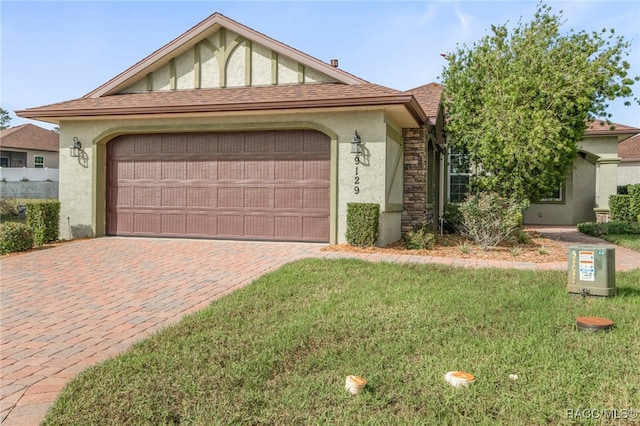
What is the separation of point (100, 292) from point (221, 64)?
27.0ft

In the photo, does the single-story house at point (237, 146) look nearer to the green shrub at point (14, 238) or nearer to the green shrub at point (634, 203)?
the green shrub at point (14, 238)

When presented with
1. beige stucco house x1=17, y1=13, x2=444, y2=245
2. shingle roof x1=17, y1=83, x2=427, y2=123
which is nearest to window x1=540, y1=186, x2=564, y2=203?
beige stucco house x1=17, y1=13, x2=444, y2=245

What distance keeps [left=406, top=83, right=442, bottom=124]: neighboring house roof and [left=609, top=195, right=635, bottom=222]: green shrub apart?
7.95m

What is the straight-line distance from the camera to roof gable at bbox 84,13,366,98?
1199 cm

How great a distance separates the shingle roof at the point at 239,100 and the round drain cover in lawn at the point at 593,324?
612cm

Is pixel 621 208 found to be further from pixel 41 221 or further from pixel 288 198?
pixel 41 221

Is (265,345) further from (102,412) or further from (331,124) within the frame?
(331,124)

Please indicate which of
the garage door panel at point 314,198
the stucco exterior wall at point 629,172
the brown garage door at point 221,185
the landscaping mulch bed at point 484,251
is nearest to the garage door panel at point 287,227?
the brown garage door at point 221,185

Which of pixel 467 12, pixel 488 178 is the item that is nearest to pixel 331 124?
pixel 467 12

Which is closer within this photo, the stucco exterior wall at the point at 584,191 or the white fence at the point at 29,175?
the stucco exterior wall at the point at 584,191

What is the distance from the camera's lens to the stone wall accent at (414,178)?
12148mm

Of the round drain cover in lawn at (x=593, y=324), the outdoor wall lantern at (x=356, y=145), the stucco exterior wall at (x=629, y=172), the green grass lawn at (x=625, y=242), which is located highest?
the stucco exterior wall at (x=629, y=172)

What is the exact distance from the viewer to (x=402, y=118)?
11.1 m

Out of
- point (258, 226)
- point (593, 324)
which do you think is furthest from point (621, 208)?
point (593, 324)
